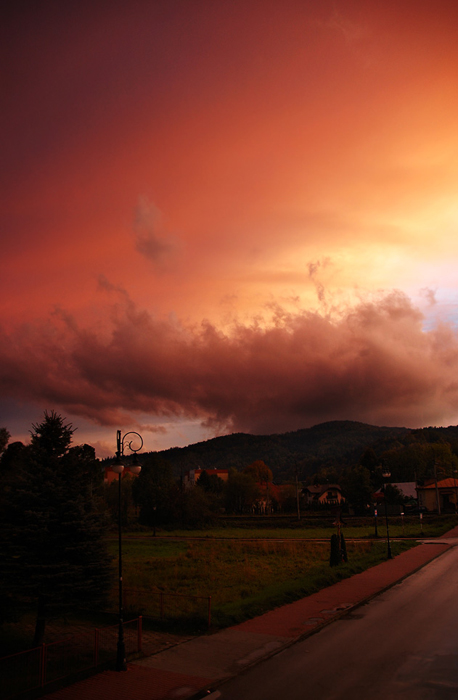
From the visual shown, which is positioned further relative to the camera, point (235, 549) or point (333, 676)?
point (235, 549)

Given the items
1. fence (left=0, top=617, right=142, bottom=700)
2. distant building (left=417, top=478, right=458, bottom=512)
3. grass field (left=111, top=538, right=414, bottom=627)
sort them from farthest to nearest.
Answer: distant building (left=417, top=478, right=458, bottom=512)
grass field (left=111, top=538, right=414, bottom=627)
fence (left=0, top=617, right=142, bottom=700)

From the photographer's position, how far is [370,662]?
521 inches

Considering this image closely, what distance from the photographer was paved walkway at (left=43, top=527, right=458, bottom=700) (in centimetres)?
1191

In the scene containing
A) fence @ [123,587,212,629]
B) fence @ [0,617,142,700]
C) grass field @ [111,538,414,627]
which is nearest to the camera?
fence @ [0,617,142,700]

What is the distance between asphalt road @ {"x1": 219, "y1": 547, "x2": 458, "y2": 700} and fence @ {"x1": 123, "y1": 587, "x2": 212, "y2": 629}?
427 cm

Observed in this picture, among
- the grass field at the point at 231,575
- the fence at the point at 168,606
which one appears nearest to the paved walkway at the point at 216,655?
the grass field at the point at 231,575

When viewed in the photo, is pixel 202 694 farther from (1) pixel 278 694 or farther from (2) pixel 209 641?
(2) pixel 209 641

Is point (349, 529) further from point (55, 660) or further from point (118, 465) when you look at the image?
point (118, 465)

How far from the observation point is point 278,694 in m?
11.4

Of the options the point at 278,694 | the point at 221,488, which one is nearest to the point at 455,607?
the point at 278,694

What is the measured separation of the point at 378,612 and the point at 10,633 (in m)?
13.4

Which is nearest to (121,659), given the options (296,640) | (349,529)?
(296,640)

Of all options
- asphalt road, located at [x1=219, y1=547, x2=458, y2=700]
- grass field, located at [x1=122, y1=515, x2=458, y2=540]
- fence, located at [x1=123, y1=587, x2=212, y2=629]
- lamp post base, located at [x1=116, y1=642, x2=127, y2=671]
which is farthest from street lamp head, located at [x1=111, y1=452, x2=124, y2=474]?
grass field, located at [x1=122, y1=515, x2=458, y2=540]

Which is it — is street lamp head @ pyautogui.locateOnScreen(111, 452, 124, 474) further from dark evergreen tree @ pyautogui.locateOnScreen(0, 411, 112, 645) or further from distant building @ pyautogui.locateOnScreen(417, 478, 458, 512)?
distant building @ pyautogui.locateOnScreen(417, 478, 458, 512)
